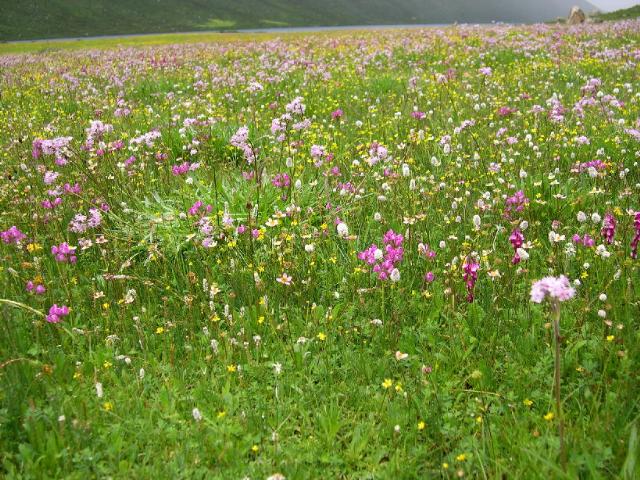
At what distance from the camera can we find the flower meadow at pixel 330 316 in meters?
2.95

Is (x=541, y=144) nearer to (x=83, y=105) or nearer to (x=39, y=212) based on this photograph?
(x=39, y=212)

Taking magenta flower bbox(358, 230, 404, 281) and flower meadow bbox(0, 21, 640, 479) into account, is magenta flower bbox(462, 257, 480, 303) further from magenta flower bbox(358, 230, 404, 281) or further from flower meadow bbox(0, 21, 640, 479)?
magenta flower bbox(358, 230, 404, 281)

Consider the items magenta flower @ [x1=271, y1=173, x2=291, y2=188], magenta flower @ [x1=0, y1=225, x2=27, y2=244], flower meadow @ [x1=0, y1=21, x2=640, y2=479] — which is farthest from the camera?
magenta flower @ [x1=271, y1=173, x2=291, y2=188]

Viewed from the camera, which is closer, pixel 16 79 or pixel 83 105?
pixel 83 105

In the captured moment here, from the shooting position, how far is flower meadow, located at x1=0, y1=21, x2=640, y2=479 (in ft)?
9.68

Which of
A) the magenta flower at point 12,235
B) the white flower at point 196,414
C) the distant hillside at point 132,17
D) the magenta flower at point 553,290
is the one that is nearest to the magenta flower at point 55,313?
the magenta flower at point 12,235

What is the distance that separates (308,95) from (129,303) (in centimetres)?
794

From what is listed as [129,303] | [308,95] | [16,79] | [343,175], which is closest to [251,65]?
[308,95]

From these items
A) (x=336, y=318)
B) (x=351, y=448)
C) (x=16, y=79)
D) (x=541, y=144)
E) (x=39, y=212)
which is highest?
(x=16, y=79)

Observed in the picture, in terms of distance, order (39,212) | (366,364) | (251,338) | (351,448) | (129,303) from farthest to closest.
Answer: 1. (39,212)
2. (129,303)
3. (251,338)
4. (366,364)
5. (351,448)

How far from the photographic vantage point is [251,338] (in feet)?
12.9

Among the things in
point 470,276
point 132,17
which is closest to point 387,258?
point 470,276

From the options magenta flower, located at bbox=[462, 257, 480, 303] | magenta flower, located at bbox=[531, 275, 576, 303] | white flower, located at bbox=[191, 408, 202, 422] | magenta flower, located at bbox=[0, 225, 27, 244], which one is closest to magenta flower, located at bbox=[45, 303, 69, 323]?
magenta flower, located at bbox=[0, 225, 27, 244]

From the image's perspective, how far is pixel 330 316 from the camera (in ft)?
13.2
